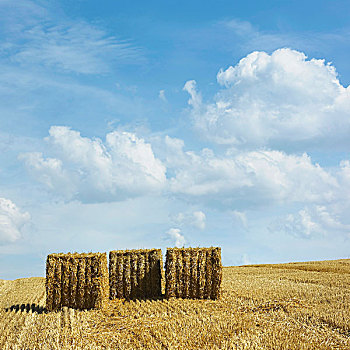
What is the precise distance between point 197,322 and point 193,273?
360 cm

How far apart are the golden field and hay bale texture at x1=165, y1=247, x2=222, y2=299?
43cm

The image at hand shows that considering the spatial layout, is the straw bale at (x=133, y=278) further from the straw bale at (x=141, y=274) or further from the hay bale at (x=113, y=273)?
the hay bale at (x=113, y=273)

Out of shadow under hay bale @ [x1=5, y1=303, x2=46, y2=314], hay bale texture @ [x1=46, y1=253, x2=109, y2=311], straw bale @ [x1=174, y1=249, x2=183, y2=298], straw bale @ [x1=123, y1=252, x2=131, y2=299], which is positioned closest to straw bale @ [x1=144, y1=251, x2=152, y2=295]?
straw bale @ [x1=123, y1=252, x2=131, y2=299]

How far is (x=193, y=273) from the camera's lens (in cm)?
1365

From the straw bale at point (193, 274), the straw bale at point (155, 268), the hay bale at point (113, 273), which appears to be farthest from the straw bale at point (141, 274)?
the straw bale at point (193, 274)

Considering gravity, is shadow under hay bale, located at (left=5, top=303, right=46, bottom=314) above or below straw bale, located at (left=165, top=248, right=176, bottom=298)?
below

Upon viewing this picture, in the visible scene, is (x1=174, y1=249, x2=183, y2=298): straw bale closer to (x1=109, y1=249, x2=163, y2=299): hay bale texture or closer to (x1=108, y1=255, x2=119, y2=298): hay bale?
(x1=109, y1=249, x2=163, y2=299): hay bale texture

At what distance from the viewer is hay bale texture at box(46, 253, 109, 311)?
496 inches

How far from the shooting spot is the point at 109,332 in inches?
391

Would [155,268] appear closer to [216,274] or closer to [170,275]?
[170,275]

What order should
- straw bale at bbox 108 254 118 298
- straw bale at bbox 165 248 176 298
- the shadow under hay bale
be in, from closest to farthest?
1. the shadow under hay bale
2. straw bale at bbox 165 248 176 298
3. straw bale at bbox 108 254 118 298

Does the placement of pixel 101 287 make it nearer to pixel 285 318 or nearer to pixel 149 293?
pixel 149 293

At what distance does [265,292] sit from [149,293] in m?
4.19

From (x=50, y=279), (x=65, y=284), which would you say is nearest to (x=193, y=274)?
(x=65, y=284)
